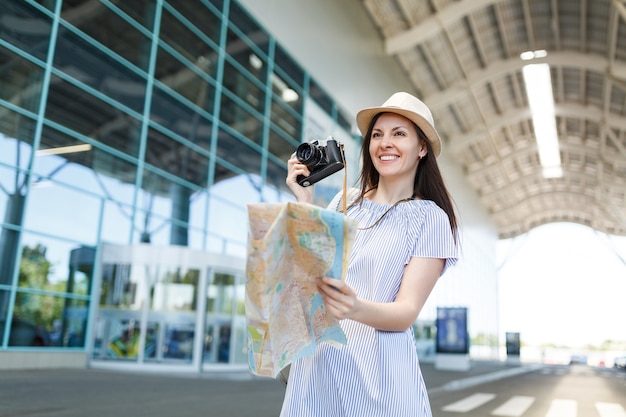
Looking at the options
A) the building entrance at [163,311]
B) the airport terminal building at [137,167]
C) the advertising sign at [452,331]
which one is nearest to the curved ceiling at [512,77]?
the airport terminal building at [137,167]

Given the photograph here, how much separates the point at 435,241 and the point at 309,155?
0.49 meters

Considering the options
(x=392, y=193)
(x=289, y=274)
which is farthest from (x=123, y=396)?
(x=289, y=274)

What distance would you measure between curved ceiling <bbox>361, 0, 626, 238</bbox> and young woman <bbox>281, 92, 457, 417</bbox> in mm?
22258

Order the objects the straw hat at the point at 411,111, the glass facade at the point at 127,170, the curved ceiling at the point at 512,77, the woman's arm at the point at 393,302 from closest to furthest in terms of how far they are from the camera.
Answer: the woman's arm at the point at 393,302, the straw hat at the point at 411,111, the glass facade at the point at 127,170, the curved ceiling at the point at 512,77

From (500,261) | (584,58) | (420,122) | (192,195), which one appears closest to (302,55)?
(192,195)

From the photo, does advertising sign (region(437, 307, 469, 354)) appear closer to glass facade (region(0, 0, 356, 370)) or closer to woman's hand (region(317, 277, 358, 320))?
glass facade (region(0, 0, 356, 370))

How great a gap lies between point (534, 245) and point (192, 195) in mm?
55189

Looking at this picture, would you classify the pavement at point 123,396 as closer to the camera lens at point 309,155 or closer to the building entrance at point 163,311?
the building entrance at point 163,311

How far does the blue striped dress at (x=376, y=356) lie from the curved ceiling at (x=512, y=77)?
22.5 m

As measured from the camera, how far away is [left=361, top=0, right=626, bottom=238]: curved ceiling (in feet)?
81.9

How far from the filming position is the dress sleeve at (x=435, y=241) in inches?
60.1

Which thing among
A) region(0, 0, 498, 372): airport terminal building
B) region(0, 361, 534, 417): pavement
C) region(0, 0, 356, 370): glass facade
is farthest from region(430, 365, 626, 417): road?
region(0, 0, 356, 370): glass facade

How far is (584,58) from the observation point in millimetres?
26766

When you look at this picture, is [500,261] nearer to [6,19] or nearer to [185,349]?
[185,349]
